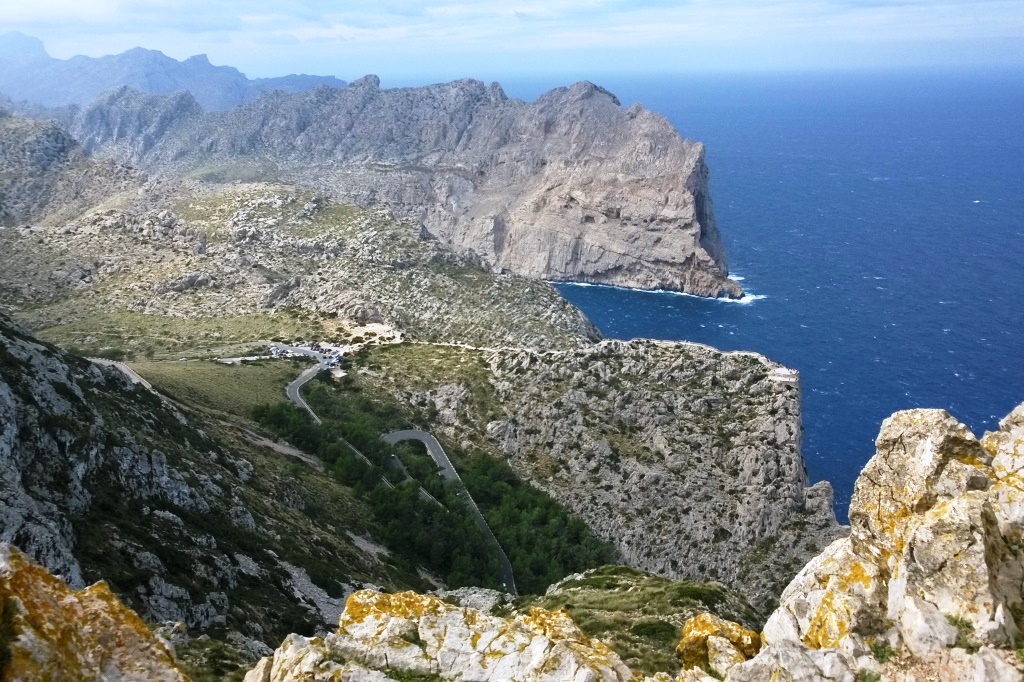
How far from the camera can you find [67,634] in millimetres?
15617

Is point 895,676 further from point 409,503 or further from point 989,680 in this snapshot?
point 409,503

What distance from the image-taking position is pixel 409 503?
226ft

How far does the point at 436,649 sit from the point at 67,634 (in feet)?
32.0

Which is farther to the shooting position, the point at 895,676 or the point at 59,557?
the point at 59,557

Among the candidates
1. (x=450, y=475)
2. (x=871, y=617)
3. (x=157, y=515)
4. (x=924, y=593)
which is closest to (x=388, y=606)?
(x=871, y=617)

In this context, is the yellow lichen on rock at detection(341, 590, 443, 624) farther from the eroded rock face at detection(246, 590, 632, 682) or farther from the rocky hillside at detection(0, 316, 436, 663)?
the rocky hillside at detection(0, 316, 436, 663)

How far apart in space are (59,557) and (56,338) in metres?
94.9

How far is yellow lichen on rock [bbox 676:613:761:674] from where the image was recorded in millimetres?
21344

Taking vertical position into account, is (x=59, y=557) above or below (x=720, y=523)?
above

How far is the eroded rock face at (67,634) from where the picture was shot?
14625mm

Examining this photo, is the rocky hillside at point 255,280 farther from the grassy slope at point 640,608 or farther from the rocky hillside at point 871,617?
the rocky hillside at point 871,617

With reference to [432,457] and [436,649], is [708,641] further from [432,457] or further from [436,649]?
[432,457]

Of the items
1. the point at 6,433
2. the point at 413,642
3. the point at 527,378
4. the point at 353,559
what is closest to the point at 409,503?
the point at 353,559

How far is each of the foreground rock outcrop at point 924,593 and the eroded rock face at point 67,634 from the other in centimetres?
1420
